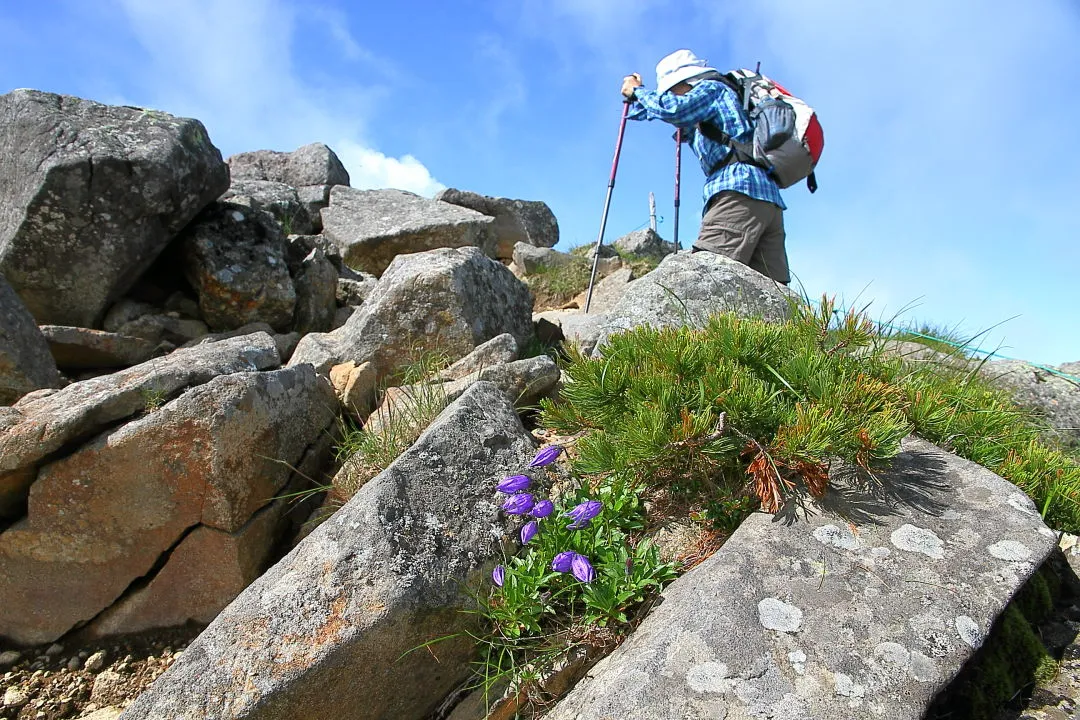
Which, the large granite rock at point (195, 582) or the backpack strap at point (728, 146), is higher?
the backpack strap at point (728, 146)

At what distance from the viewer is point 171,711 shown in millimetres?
3197

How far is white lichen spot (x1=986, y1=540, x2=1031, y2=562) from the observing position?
131 inches

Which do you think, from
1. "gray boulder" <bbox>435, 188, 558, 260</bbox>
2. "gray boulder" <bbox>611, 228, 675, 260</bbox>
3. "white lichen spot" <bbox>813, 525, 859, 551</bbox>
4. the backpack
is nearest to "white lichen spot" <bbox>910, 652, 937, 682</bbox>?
"white lichen spot" <bbox>813, 525, 859, 551</bbox>

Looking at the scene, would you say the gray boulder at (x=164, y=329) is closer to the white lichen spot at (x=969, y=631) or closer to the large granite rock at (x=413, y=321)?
the large granite rock at (x=413, y=321)

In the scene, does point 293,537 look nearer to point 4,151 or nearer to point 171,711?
point 171,711

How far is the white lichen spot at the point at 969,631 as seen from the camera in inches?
118

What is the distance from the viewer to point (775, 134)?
24.5ft

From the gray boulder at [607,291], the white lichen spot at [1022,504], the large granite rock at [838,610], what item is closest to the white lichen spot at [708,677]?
the large granite rock at [838,610]

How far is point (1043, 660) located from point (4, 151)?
30.3 ft

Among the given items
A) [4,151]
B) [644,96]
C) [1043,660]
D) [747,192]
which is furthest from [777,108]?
[4,151]

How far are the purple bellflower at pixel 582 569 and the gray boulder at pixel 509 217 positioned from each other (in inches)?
477

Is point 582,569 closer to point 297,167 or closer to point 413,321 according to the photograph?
point 413,321

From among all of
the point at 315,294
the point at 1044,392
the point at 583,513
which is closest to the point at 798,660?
the point at 583,513

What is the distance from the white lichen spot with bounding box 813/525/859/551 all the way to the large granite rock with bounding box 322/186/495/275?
8.50 metres
